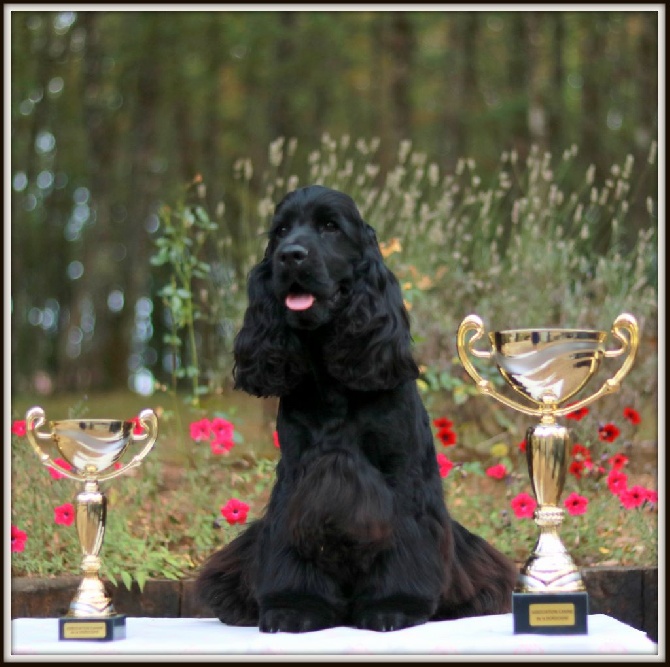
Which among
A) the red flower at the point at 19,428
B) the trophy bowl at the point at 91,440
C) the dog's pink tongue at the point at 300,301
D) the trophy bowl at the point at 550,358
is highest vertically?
the dog's pink tongue at the point at 300,301

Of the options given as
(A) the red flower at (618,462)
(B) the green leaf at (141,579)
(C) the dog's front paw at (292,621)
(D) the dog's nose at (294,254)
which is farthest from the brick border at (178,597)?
(D) the dog's nose at (294,254)

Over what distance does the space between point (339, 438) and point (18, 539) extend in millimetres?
1817

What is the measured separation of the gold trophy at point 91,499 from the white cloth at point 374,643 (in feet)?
0.16

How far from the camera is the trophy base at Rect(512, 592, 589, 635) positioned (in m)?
2.76

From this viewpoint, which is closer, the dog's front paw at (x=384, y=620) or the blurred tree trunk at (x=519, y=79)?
the dog's front paw at (x=384, y=620)

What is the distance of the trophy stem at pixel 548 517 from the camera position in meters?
2.80

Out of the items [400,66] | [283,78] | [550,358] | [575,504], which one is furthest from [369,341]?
[283,78]

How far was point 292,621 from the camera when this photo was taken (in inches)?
111

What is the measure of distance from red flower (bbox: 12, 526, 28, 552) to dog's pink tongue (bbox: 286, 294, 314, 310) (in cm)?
191

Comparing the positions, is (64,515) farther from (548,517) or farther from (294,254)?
(548,517)

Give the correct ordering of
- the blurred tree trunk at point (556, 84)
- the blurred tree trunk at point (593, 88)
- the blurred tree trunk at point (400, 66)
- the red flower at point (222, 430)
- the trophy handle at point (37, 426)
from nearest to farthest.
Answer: the trophy handle at point (37, 426) → the red flower at point (222, 430) → the blurred tree trunk at point (400, 66) → the blurred tree trunk at point (593, 88) → the blurred tree trunk at point (556, 84)

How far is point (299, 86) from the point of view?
15273 mm

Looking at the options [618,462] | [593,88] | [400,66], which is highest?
[593,88]

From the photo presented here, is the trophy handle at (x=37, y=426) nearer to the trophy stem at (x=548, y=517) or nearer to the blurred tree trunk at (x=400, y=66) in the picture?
the trophy stem at (x=548, y=517)
